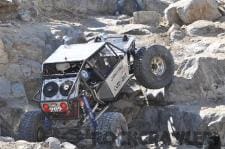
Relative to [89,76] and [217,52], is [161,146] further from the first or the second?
[217,52]

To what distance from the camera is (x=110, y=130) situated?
33.0ft

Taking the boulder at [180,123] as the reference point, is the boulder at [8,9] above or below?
above

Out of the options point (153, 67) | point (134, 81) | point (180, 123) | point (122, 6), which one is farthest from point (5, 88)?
point (122, 6)

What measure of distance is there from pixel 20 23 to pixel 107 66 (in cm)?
617

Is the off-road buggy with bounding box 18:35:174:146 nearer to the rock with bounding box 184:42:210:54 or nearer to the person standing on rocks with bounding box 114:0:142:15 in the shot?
the rock with bounding box 184:42:210:54

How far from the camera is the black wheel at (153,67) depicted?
11781mm

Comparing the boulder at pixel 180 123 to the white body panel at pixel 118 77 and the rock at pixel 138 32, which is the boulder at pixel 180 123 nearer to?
the white body panel at pixel 118 77

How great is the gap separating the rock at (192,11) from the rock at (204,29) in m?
1.12

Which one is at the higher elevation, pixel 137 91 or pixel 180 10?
pixel 180 10

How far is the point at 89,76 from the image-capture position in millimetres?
10797

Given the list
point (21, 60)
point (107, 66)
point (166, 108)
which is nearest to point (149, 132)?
point (166, 108)

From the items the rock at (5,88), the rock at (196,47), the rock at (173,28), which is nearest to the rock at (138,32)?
the rock at (173,28)

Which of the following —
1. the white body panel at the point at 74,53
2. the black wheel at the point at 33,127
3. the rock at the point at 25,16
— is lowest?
the black wheel at the point at 33,127

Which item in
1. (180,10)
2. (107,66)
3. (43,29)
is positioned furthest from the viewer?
(180,10)
